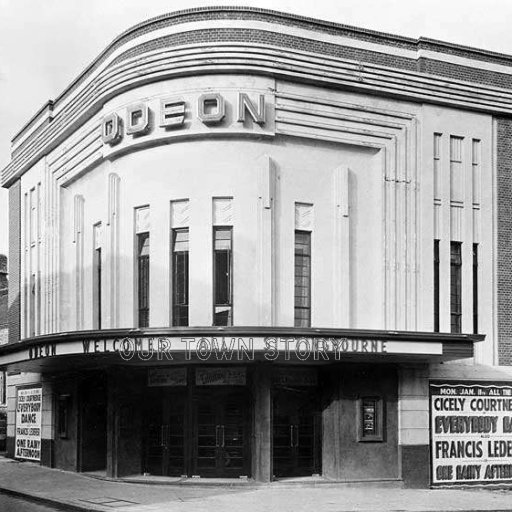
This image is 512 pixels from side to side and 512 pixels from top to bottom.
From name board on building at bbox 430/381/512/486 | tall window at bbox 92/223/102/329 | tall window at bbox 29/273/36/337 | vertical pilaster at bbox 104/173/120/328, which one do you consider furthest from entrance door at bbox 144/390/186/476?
tall window at bbox 29/273/36/337

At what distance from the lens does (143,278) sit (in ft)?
79.4

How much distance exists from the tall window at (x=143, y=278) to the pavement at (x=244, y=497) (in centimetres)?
423

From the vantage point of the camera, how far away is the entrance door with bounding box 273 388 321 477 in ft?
76.5

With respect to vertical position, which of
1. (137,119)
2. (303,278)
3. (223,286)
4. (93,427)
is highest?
(137,119)

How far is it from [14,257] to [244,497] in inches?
671

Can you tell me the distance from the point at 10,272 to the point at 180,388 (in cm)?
1330

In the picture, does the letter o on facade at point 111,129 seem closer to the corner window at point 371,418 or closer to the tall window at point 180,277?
the tall window at point 180,277

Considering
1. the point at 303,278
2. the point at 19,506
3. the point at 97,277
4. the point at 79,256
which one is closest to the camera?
the point at 19,506

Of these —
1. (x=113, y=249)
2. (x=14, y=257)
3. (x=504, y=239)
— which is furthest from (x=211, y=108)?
(x=14, y=257)

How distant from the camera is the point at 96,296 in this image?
87.3ft

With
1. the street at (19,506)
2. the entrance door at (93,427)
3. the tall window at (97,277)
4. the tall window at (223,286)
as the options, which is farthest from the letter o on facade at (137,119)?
the street at (19,506)

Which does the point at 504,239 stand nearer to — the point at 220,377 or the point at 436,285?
the point at 436,285

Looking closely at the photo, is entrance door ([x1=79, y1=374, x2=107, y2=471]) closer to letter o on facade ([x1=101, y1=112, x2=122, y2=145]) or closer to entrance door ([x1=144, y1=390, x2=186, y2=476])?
entrance door ([x1=144, y1=390, x2=186, y2=476])

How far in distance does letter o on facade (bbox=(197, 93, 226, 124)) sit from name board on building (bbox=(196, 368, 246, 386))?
619 centimetres
